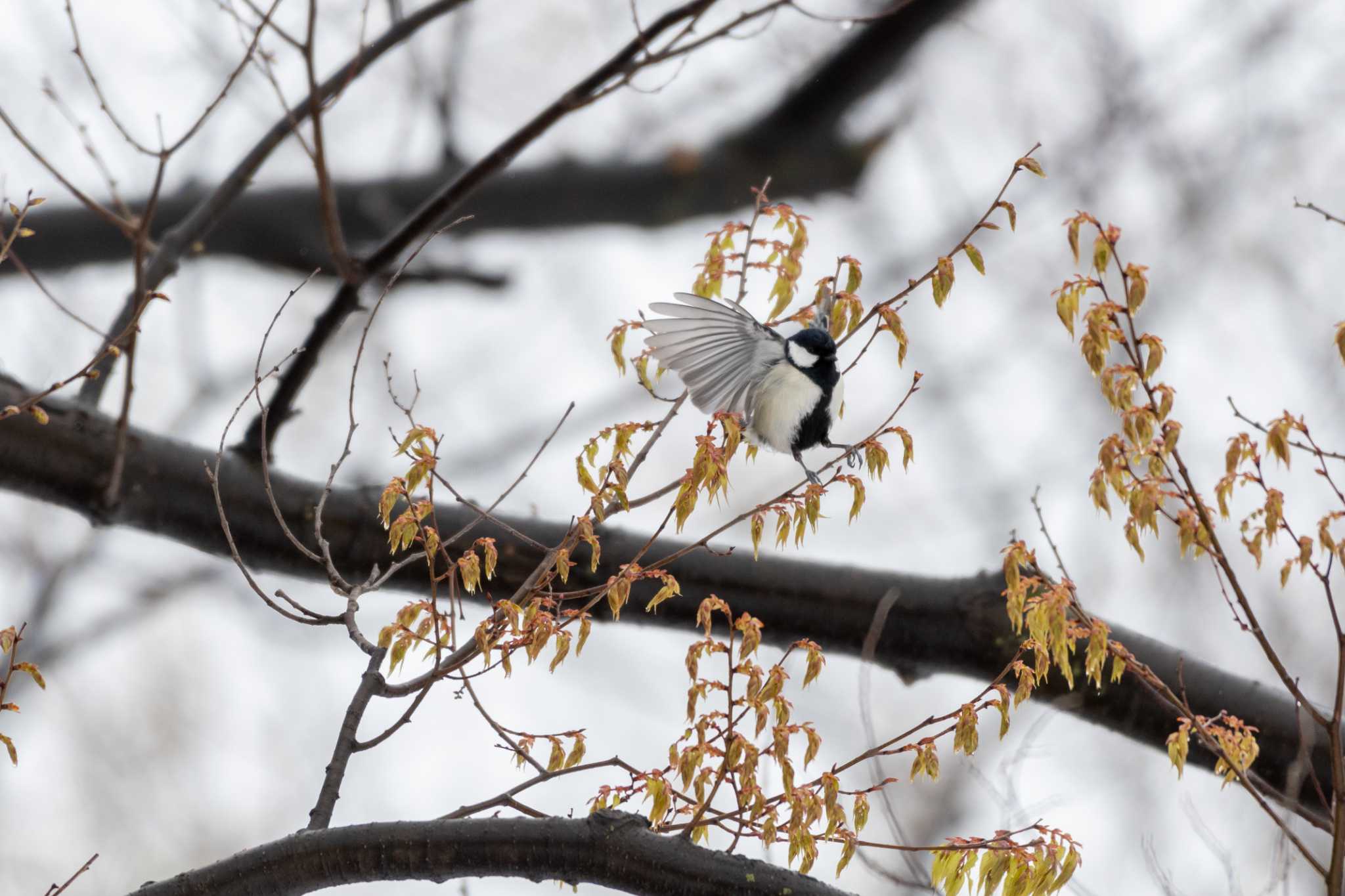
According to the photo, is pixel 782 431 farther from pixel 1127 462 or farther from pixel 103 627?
pixel 103 627

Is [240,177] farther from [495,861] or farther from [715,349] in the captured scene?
[495,861]

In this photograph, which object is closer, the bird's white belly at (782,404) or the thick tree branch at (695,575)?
the bird's white belly at (782,404)

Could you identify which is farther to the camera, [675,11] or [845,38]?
[845,38]

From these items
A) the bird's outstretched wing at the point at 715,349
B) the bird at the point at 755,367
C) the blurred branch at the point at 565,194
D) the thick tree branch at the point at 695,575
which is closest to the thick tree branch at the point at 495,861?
the bird at the point at 755,367

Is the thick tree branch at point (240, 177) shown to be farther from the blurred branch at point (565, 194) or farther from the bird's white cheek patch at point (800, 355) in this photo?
the blurred branch at point (565, 194)

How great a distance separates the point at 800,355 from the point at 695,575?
0.93 m

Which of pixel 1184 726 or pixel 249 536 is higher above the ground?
pixel 249 536

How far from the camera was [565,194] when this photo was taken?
543 cm

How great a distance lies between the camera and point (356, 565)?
337 centimetres

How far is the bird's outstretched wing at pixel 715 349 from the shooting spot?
2432 millimetres

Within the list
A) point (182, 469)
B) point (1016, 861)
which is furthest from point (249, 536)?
point (1016, 861)

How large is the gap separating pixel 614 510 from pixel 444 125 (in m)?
3.18

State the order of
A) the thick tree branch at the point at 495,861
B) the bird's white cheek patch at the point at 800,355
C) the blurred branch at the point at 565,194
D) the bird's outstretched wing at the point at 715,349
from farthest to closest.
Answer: the blurred branch at the point at 565,194
the bird's white cheek patch at the point at 800,355
the bird's outstretched wing at the point at 715,349
the thick tree branch at the point at 495,861

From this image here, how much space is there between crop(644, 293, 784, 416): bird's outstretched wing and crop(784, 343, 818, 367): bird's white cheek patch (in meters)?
0.02
